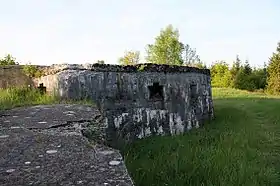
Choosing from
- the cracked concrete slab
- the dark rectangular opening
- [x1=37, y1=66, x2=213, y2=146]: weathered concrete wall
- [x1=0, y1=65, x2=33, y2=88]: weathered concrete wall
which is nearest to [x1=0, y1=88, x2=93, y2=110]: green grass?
[x1=37, y1=66, x2=213, y2=146]: weathered concrete wall

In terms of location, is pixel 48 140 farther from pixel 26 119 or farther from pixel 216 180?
pixel 216 180

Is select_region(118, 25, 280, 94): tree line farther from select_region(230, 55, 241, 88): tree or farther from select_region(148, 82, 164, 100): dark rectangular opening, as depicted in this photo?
select_region(148, 82, 164, 100): dark rectangular opening

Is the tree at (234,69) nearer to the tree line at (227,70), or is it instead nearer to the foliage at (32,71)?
the tree line at (227,70)

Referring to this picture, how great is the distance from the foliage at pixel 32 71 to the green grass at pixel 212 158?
2891 millimetres

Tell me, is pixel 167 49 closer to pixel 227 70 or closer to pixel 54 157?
pixel 227 70

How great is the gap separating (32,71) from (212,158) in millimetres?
5104

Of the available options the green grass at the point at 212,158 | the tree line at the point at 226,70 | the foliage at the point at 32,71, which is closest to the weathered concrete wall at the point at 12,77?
the foliage at the point at 32,71

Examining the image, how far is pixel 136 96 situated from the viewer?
27.6ft

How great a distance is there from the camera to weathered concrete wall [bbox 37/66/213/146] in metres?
7.60

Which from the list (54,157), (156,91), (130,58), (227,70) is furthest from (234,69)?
(54,157)

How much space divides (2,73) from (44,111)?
435 cm

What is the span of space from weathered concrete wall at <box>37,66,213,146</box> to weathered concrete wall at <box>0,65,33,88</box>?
0.37m

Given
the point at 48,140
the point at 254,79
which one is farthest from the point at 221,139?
the point at 254,79

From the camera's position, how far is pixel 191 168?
484cm
